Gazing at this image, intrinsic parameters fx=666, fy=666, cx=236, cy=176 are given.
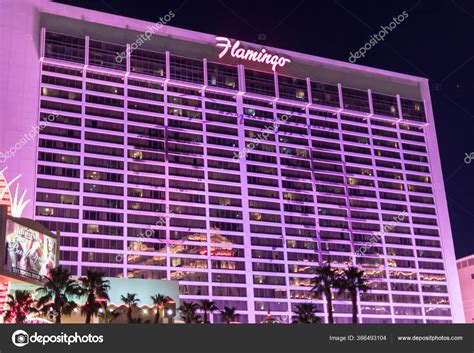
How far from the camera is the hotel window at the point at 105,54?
14325 cm

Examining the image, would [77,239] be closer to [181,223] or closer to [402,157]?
[181,223]

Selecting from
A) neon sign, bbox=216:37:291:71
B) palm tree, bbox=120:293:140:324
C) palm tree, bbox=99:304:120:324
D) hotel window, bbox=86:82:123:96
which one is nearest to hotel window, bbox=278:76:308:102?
neon sign, bbox=216:37:291:71

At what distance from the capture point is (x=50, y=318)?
78.3 metres

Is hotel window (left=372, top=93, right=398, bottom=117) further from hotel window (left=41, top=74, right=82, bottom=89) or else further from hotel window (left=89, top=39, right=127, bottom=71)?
hotel window (left=41, top=74, right=82, bottom=89)

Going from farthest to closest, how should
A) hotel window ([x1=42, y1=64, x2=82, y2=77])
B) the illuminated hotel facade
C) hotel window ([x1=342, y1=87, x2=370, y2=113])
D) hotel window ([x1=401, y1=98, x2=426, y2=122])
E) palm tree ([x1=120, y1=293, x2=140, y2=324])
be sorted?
1. hotel window ([x1=401, y1=98, x2=426, y2=122])
2. hotel window ([x1=342, y1=87, x2=370, y2=113])
3. hotel window ([x1=42, y1=64, x2=82, y2=77])
4. the illuminated hotel facade
5. palm tree ([x1=120, y1=293, x2=140, y2=324])

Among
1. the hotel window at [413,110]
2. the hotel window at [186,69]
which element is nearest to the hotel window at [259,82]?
the hotel window at [186,69]

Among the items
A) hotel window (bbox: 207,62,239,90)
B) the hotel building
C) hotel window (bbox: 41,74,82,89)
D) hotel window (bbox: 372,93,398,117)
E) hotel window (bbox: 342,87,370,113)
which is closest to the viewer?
hotel window (bbox: 41,74,82,89)

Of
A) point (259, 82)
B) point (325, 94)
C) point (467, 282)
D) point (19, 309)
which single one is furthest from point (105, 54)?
point (467, 282)

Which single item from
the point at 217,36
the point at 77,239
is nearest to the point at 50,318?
the point at 77,239

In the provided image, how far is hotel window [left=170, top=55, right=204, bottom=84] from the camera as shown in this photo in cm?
15200

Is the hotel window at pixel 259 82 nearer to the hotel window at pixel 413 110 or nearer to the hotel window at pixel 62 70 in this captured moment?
the hotel window at pixel 413 110

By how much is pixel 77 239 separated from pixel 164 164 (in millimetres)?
25438

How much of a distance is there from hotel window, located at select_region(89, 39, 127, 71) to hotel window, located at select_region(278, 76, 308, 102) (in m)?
40.3
